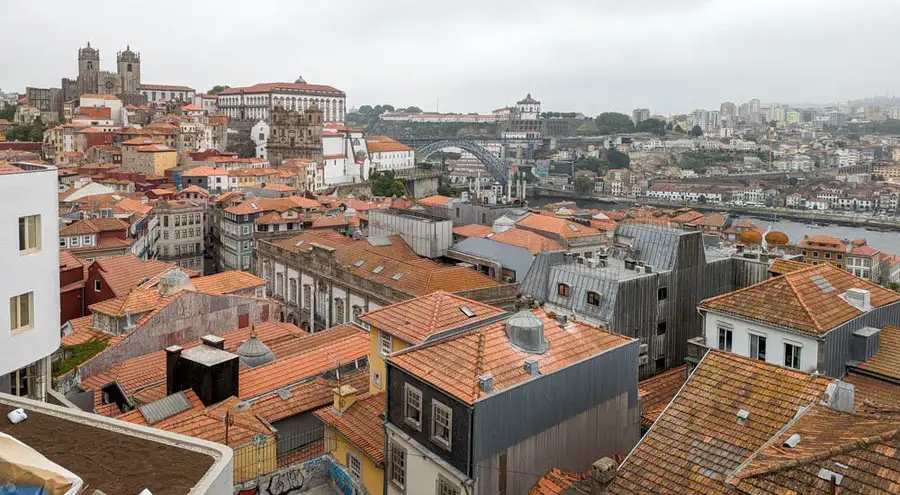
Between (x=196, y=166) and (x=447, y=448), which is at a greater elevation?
(x=196, y=166)

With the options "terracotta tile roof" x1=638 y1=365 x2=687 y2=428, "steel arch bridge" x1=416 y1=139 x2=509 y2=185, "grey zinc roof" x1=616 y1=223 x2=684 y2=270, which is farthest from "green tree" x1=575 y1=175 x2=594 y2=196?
"terracotta tile roof" x1=638 y1=365 x2=687 y2=428

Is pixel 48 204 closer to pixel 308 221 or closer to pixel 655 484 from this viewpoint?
pixel 655 484

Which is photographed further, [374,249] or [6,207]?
[374,249]

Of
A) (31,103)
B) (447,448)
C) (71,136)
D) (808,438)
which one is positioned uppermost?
(31,103)

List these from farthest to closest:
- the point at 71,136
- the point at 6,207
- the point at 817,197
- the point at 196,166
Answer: the point at 817,197
the point at 71,136
the point at 196,166
the point at 6,207

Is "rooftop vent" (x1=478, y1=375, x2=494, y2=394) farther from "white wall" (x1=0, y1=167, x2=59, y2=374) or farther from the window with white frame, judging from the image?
"white wall" (x1=0, y1=167, x2=59, y2=374)

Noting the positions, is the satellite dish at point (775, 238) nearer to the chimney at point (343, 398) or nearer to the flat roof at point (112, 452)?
the chimney at point (343, 398)

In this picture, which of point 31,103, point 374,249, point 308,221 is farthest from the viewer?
point 31,103

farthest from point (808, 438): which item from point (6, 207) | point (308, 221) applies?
point (308, 221)
